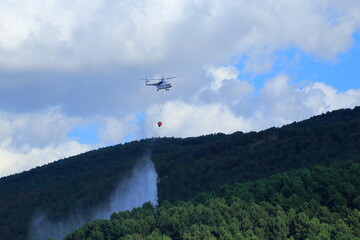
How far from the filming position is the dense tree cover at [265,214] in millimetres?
83062

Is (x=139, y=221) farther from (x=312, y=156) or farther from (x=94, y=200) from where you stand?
(x=94, y=200)

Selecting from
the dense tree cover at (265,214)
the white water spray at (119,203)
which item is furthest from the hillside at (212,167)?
the dense tree cover at (265,214)

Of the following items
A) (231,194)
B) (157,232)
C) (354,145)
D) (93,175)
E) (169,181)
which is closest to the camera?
(157,232)

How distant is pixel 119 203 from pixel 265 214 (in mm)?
58442

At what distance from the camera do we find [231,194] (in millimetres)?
99625

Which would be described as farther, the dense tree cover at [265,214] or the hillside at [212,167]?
the hillside at [212,167]

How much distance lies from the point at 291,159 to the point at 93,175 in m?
51.9

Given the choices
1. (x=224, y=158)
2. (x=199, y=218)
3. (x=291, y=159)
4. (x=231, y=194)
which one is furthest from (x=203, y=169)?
(x=199, y=218)

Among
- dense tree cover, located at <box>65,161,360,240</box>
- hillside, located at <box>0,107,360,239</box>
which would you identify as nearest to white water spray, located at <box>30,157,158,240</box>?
hillside, located at <box>0,107,360,239</box>

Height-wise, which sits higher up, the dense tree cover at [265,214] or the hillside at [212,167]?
the hillside at [212,167]

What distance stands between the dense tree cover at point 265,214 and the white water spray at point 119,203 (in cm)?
3532

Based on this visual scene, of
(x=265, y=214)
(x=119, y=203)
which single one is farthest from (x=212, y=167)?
(x=265, y=214)

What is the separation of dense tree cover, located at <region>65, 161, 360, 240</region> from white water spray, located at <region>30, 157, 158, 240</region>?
3532 centimetres

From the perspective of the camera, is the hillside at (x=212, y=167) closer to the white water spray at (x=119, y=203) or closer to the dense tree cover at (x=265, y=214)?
the white water spray at (x=119, y=203)
